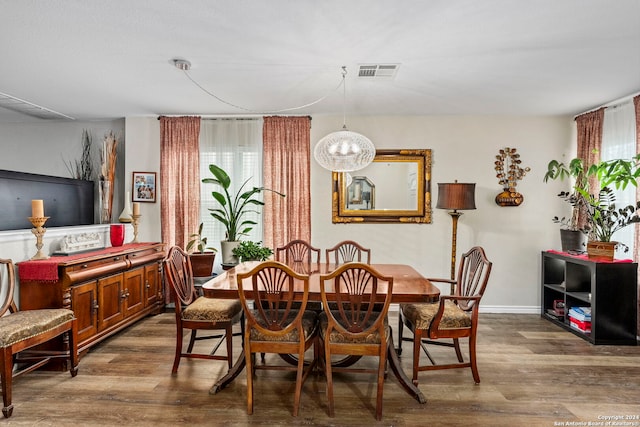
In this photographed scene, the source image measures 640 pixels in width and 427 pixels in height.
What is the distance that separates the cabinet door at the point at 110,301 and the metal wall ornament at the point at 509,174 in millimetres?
4590

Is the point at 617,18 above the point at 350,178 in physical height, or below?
above

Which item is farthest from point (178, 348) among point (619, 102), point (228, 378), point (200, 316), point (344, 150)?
point (619, 102)

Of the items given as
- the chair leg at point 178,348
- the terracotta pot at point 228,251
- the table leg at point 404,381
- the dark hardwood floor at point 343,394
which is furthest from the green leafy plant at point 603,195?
the chair leg at point 178,348

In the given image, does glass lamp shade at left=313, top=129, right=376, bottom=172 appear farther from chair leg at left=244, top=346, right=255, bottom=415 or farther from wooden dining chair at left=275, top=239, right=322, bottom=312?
chair leg at left=244, top=346, right=255, bottom=415

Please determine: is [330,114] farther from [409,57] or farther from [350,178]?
[409,57]

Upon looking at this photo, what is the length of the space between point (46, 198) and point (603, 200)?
239 inches

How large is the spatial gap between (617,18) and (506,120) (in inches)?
97.6

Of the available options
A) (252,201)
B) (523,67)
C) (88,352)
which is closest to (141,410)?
(88,352)

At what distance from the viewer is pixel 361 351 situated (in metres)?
2.45

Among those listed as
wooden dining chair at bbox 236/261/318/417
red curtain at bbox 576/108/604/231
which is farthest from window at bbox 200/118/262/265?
red curtain at bbox 576/108/604/231

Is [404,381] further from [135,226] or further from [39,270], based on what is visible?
[135,226]

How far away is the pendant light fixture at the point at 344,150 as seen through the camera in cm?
319

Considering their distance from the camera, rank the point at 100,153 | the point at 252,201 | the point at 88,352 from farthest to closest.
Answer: the point at 100,153 < the point at 252,201 < the point at 88,352

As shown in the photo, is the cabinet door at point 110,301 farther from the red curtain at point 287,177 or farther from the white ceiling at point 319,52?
the white ceiling at point 319,52
